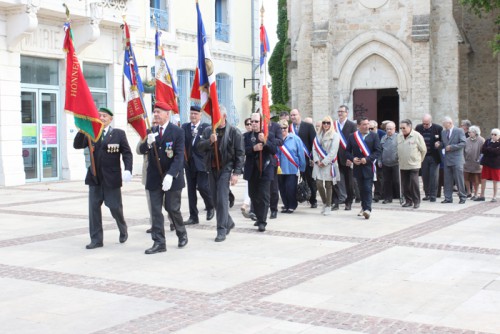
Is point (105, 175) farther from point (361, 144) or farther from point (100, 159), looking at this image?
point (361, 144)

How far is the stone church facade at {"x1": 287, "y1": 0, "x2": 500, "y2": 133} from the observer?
1064 inches

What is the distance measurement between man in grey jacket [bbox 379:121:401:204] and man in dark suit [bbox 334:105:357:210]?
4.28ft

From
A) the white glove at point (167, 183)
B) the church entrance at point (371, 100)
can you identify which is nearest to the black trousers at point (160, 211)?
the white glove at point (167, 183)

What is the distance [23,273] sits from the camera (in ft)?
25.0

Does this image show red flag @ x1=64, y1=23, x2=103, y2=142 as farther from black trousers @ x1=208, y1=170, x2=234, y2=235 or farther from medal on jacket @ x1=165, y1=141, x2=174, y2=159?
black trousers @ x1=208, y1=170, x2=234, y2=235

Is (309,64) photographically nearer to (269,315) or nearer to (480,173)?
(480,173)

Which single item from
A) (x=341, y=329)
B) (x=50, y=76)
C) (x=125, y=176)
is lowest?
(x=341, y=329)

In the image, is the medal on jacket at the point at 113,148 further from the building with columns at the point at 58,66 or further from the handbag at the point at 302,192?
the building with columns at the point at 58,66

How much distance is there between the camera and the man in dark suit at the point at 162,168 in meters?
8.86

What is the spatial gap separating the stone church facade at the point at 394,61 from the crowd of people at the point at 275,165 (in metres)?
11.1

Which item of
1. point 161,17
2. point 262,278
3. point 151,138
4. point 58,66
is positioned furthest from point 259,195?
point 161,17

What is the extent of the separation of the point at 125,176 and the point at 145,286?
2.38 m

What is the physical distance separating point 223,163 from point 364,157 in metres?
3.66

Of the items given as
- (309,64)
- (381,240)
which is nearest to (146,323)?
(381,240)
